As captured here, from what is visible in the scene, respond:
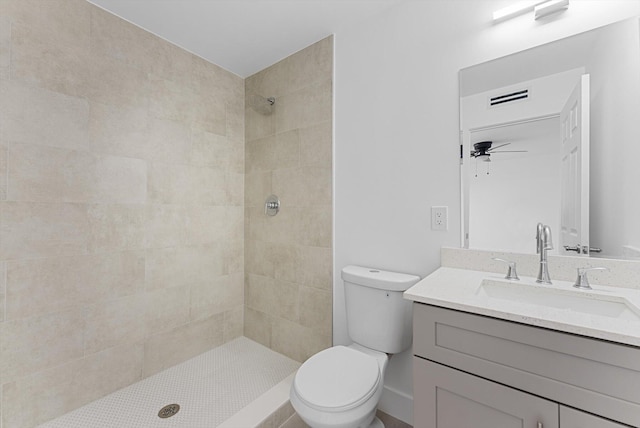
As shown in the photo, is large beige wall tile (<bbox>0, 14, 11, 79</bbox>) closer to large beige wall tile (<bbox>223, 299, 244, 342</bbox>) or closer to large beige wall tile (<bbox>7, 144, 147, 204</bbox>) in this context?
large beige wall tile (<bbox>7, 144, 147, 204</bbox>)

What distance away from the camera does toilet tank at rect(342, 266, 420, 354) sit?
1.48 meters

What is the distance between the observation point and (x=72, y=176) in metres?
1.55

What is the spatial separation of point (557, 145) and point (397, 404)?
155cm

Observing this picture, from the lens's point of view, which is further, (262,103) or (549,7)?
(262,103)

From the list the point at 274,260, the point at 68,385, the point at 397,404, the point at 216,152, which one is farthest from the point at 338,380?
the point at 216,152

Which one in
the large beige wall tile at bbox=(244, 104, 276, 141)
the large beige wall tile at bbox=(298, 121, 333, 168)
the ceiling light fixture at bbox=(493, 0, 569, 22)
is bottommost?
the large beige wall tile at bbox=(298, 121, 333, 168)

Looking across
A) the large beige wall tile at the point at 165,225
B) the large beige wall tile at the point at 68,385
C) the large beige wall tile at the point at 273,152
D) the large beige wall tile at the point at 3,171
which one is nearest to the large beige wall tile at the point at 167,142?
the large beige wall tile at the point at 165,225

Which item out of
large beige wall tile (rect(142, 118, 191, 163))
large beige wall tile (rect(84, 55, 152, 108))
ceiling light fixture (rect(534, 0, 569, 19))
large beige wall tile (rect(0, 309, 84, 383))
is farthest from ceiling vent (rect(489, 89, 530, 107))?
large beige wall tile (rect(0, 309, 84, 383))

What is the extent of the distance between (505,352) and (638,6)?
139 cm

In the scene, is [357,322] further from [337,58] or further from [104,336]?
[337,58]

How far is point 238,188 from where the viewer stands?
95.1 inches

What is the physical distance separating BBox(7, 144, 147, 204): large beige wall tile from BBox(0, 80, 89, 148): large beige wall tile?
0.05 m

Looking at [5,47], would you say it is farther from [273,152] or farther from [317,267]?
[317,267]

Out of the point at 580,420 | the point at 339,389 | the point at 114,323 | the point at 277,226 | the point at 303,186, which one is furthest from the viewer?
the point at 277,226
